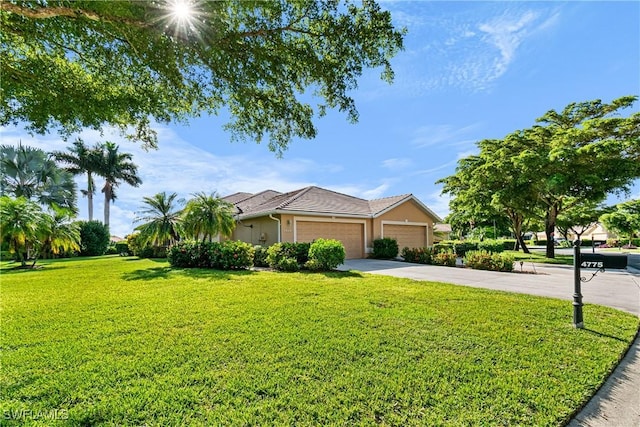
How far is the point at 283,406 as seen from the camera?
2709 millimetres

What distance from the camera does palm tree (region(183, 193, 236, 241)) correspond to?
49.9 ft

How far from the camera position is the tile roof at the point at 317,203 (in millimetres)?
16625

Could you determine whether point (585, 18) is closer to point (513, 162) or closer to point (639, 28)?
point (639, 28)

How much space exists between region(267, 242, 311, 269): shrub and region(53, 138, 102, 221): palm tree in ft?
99.3

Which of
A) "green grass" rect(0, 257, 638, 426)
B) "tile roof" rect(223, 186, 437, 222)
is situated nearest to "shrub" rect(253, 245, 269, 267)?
"tile roof" rect(223, 186, 437, 222)

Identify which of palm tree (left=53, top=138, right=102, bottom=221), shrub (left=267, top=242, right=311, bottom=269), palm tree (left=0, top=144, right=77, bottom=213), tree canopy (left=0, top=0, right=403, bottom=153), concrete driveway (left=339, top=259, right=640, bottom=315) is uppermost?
palm tree (left=53, top=138, right=102, bottom=221)

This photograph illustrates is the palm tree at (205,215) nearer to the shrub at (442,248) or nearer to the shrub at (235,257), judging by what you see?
the shrub at (235,257)

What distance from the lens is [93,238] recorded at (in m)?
27.5

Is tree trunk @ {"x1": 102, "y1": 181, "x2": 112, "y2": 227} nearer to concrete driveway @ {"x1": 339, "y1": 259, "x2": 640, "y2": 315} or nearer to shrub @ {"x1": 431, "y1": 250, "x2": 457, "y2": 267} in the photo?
shrub @ {"x1": 431, "y1": 250, "x2": 457, "y2": 267}

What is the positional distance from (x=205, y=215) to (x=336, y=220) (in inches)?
288

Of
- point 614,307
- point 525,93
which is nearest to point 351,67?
point 614,307

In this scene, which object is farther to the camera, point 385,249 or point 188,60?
point 385,249

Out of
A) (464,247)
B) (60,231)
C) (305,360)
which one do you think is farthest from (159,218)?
(464,247)

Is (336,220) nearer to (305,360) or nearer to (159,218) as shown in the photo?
(159,218)
